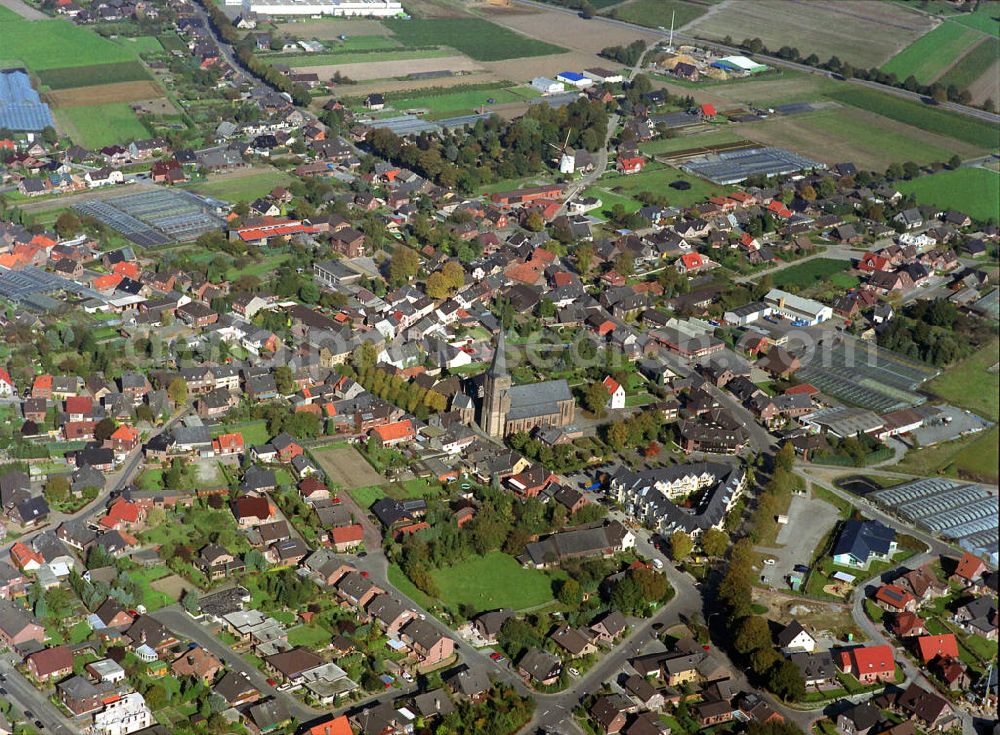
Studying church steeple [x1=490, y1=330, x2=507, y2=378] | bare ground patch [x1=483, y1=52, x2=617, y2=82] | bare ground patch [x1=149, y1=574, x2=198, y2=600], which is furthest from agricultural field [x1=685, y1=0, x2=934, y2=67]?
bare ground patch [x1=149, y1=574, x2=198, y2=600]

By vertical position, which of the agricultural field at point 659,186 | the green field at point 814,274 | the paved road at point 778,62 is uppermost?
the paved road at point 778,62

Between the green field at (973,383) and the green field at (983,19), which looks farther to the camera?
the green field at (983,19)

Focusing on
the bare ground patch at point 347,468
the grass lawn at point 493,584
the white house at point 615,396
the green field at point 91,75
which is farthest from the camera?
the green field at point 91,75

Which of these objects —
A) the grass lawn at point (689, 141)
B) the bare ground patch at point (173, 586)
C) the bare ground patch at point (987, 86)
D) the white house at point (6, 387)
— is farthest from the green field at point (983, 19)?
the bare ground patch at point (173, 586)

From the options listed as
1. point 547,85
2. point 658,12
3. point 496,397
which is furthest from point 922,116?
point 496,397

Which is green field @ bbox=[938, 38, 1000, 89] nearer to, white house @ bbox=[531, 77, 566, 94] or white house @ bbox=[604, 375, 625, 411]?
white house @ bbox=[531, 77, 566, 94]

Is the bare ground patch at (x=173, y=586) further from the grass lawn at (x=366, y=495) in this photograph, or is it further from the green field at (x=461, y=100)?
the green field at (x=461, y=100)

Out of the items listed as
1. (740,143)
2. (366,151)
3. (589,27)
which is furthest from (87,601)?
(589,27)
